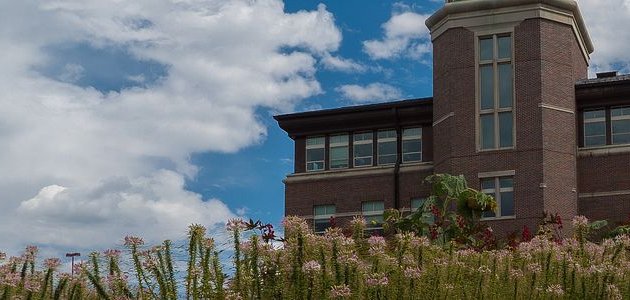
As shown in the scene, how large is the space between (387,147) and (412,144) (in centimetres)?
112

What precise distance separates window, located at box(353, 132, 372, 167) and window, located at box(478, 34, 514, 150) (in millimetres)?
6163

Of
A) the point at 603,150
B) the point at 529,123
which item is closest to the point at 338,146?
the point at 529,123

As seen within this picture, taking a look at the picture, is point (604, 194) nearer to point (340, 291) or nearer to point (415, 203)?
point (415, 203)

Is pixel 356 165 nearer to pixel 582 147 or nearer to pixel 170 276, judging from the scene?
pixel 582 147

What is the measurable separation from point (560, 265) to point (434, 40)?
33.5 m

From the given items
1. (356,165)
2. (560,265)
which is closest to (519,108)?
(356,165)

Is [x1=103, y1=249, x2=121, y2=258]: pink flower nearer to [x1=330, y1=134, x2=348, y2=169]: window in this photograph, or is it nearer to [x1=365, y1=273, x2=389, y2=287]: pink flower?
[x1=365, y1=273, x2=389, y2=287]: pink flower

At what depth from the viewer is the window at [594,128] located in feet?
137

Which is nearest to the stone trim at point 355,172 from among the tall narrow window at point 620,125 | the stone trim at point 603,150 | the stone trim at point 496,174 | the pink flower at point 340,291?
the stone trim at point 496,174

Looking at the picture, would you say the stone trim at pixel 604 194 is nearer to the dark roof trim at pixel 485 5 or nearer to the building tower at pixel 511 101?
the building tower at pixel 511 101

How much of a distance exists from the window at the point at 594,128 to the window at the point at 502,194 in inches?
171

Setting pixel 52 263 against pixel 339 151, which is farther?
pixel 339 151

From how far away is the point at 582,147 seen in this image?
4184 cm

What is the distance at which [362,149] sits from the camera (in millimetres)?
45438
